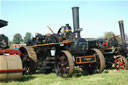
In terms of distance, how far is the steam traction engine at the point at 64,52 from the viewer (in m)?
7.66

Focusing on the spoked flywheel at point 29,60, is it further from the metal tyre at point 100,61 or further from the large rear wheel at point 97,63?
the metal tyre at point 100,61

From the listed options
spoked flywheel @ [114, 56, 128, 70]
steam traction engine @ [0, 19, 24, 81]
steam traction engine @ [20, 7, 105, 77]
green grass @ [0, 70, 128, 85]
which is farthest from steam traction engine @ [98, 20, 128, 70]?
steam traction engine @ [0, 19, 24, 81]

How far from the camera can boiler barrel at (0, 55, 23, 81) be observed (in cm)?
550

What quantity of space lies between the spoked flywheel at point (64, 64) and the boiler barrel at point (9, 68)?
1.98 m

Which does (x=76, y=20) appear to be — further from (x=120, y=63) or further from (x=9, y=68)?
(x=9, y=68)

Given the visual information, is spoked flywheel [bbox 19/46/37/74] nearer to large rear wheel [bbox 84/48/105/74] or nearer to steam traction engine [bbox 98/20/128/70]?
large rear wheel [bbox 84/48/105/74]

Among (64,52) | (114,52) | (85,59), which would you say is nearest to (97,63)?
(85,59)

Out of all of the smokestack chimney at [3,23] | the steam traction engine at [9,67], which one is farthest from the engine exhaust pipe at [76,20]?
the steam traction engine at [9,67]

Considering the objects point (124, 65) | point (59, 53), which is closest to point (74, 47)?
point (59, 53)

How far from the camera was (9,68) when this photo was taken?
18.3 feet

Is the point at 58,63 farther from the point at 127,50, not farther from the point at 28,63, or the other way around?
the point at 127,50

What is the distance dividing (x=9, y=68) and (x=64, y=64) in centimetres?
254

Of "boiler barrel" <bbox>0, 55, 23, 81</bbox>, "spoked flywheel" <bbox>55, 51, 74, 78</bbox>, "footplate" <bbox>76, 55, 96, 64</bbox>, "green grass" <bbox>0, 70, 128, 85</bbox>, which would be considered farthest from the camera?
"footplate" <bbox>76, 55, 96, 64</bbox>

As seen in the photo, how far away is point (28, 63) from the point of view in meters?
8.82
